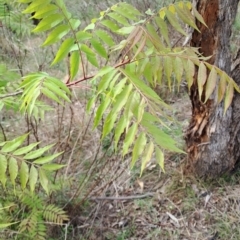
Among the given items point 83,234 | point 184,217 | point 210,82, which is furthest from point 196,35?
point 83,234

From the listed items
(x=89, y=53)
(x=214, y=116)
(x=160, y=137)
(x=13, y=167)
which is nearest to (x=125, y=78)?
(x=160, y=137)

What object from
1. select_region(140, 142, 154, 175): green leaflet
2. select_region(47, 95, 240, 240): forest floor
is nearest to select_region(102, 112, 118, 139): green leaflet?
select_region(140, 142, 154, 175): green leaflet

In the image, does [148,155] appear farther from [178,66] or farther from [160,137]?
[178,66]

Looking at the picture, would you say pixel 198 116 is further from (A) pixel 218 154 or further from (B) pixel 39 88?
(B) pixel 39 88

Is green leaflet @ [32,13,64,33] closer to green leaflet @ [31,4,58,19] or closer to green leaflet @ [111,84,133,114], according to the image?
green leaflet @ [31,4,58,19]

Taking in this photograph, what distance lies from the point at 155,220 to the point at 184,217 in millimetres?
172

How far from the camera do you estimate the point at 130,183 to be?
8.41ft

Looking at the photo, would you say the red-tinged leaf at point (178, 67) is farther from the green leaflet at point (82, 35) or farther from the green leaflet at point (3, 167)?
the green leaflet at point (3, 167)

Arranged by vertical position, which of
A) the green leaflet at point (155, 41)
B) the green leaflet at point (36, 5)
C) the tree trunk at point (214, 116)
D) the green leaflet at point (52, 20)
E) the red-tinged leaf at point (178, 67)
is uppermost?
the green leaflet at point (36, 5)

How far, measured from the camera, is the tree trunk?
6.45ft

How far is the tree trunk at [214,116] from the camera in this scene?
1965mm

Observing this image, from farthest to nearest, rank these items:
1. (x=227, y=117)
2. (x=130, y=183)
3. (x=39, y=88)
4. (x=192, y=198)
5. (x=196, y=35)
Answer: (x=130, y=183), (x=192, y=198), (x=227, y=117), (x=196, y=35), (x=39, y=88)

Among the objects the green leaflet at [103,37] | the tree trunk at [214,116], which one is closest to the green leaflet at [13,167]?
the green leaflet at [103,37]

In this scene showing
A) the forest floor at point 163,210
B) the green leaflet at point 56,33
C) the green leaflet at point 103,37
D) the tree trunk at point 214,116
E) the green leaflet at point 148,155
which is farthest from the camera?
the forest floor at point 163,210
